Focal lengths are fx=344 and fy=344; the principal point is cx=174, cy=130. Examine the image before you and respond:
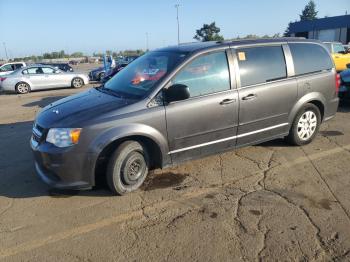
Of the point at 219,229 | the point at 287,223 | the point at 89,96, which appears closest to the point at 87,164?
the point at 89,96

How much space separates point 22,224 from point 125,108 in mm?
1722

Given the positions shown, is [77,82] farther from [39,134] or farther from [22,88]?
[39,134]

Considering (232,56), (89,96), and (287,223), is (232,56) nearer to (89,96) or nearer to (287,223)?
(89,96)

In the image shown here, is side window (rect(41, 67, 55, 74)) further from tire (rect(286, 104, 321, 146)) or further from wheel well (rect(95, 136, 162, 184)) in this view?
tire (rect(286, 104, 321, 146))

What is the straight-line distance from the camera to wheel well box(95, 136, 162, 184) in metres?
4.20

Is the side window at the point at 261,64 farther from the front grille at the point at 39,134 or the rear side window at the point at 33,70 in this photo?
the rear side window at the point at 33,70

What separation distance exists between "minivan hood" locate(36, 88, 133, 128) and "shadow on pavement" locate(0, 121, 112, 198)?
0.94m

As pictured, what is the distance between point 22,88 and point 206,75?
49.0ft

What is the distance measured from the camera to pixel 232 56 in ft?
16.0

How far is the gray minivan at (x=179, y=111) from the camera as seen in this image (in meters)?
4.00

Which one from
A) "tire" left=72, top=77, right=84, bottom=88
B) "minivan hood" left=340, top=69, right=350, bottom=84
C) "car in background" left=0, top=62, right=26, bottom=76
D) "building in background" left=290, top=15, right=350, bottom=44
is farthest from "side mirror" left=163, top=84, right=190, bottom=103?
"building in background" left=290, top=15, right=350, bottom=44

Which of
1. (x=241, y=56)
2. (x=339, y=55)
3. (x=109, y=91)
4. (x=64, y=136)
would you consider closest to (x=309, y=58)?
(x=241, y=56)

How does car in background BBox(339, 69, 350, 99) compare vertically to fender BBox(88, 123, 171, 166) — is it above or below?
below

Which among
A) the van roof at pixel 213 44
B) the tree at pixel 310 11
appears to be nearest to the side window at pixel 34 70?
the van roof at pixel 213 44
